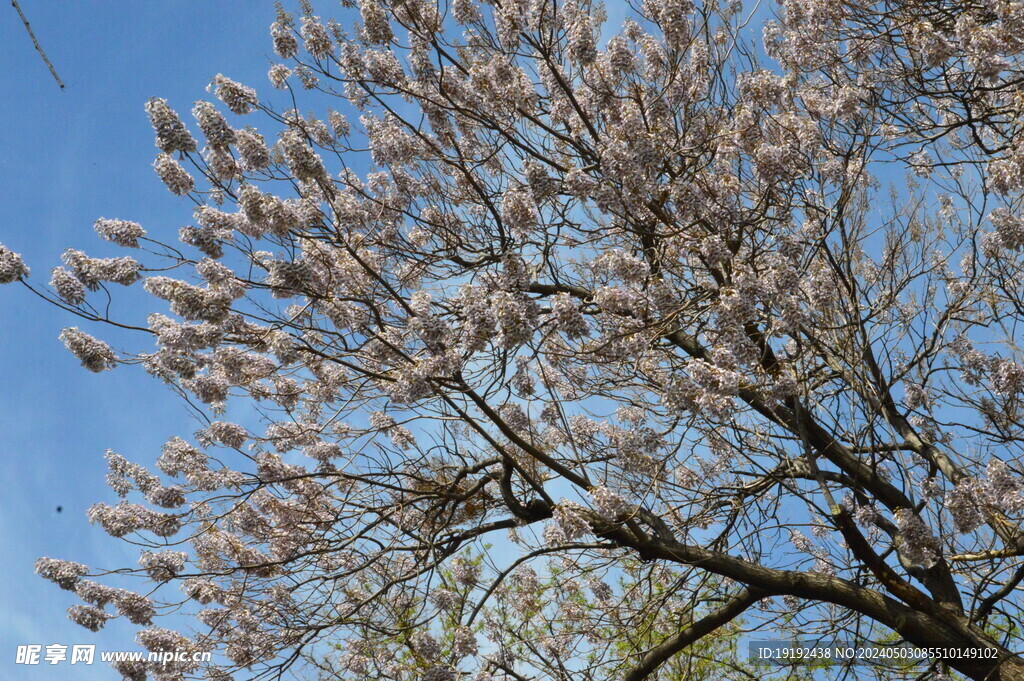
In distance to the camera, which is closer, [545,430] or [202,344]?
[202,344]

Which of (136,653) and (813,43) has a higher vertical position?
(813,43)

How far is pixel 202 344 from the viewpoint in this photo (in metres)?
5.38

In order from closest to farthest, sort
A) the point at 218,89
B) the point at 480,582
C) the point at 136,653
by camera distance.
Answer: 1. the point at 218,89
2. the point at 136,653
3. the point at 480,582

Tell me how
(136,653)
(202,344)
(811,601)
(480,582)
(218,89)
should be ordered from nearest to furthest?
(202,344), (218,89), (811,601), (136,653), (480,582)

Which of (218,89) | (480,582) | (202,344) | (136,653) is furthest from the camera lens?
(480,582)

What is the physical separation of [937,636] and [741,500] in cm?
161

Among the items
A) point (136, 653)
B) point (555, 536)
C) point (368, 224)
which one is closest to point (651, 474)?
point (555, 536)

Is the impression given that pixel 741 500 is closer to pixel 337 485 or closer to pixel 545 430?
pixel 545 430

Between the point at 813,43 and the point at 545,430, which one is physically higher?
the point at 813,43

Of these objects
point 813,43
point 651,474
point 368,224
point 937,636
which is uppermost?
point 813,43

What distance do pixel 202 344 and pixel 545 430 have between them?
3.42m

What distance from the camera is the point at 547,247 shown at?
570 cm

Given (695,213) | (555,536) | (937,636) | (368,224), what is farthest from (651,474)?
(368,224)

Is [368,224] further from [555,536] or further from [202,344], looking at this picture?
[555,536]
